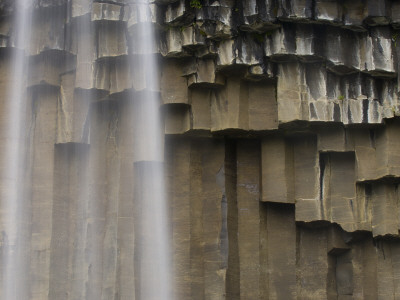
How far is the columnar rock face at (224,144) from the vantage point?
1347cm

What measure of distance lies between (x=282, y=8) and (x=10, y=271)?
22.4 feet

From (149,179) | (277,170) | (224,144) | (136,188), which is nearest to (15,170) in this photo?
(136,188)

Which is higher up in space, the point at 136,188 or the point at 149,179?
the point at 149,179

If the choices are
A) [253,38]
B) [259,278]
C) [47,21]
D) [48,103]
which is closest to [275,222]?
[259,278]

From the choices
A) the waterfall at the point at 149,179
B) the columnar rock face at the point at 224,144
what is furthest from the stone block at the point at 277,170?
the waterfall at the point at 149,179

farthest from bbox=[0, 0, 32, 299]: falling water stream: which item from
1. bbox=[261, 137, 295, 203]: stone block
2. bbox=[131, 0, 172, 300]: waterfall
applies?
bbox=[261, 137, 295, 203]: stone block

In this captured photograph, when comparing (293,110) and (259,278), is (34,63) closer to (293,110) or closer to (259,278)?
(293,110)

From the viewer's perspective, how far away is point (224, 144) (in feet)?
47.6

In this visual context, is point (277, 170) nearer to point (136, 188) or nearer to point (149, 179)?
point (149, 179)

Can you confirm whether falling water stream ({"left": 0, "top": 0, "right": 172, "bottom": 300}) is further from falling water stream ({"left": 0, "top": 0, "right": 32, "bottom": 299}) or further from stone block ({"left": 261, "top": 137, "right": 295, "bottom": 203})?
stone block ({"left": 261, "top": 137, "right": 295, "bottom": 203})

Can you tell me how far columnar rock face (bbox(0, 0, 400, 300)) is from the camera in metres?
13.5

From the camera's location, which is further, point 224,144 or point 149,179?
point 224,144

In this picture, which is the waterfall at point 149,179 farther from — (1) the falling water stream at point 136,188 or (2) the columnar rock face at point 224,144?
(2) the columnar rock face at point 224,144

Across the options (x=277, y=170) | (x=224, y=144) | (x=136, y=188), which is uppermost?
(x=224, y=144)
